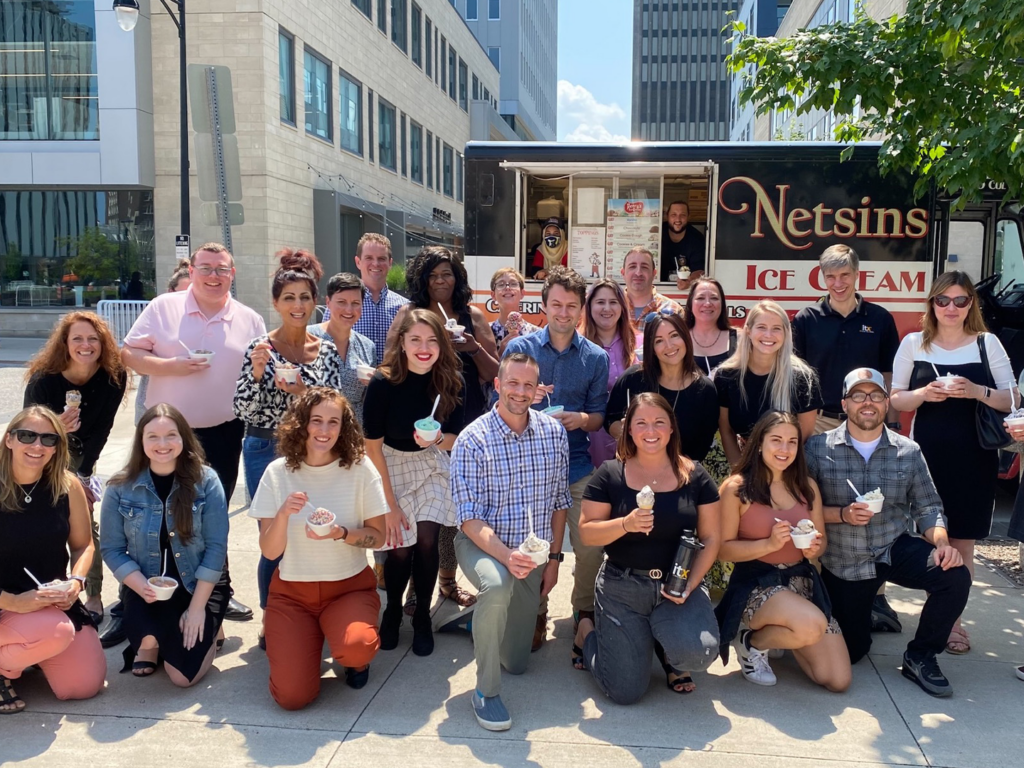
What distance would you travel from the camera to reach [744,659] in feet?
13.3

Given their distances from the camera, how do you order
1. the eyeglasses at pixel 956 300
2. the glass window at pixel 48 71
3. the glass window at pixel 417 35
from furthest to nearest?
1. the glass window at pixel 417 35
2. the glass window at pixel 48 71
3. the eyeglasses at pixel 956 300

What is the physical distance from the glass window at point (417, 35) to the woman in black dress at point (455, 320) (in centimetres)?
3065

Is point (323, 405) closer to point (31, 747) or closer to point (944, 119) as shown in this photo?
point (31, 747)

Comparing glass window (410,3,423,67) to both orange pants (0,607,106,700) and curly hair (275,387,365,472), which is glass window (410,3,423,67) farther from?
orange pants (0,607,106,700)

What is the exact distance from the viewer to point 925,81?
585cm

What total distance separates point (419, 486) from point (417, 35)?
3299 centimetres

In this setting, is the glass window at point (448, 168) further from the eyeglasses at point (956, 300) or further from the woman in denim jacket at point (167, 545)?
the woman in denim jacket at point (167, 545)

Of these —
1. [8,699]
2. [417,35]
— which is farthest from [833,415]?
[417,35]

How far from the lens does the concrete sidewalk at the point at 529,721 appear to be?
3367mm

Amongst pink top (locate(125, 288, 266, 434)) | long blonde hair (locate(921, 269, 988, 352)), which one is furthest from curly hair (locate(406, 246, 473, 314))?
long blonde hair (locate(921, 269, 988, 352))

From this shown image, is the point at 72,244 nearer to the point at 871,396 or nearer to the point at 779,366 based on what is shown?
the point at 779,366

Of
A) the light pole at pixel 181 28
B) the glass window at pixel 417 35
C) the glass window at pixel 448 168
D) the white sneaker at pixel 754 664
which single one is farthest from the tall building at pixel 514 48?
the white sneaker at pixel 754 664

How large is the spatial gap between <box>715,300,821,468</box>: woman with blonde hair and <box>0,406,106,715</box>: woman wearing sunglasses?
3.15 m

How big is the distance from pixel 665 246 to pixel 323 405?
487cm
